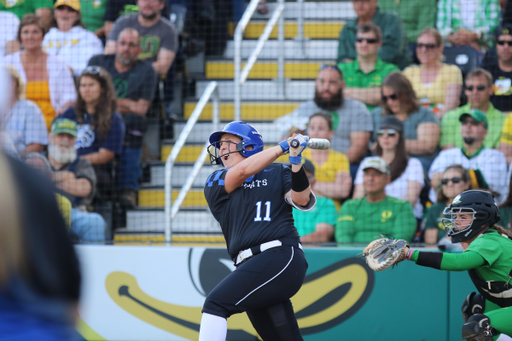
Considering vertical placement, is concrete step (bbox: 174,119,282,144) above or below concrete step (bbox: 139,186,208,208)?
Result: above

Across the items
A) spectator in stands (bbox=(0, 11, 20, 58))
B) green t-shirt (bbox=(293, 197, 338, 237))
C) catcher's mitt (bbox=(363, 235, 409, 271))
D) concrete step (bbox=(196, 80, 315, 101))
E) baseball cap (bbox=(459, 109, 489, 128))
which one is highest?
spectator in stands (bbox=(0, 11, 20, 58))

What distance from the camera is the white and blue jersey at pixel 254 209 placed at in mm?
3674

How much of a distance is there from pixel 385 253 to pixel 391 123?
2.83 m

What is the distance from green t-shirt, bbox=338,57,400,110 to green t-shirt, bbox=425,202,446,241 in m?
1.72

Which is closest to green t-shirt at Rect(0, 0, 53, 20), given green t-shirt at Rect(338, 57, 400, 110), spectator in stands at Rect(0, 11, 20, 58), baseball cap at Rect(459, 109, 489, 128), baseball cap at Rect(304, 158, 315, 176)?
spectator in stands at Rect(0, 11, 20, 58)

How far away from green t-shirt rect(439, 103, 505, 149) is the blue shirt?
11.7ft

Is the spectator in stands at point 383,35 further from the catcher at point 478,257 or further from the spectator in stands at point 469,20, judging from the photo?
the catcher at point 478,257

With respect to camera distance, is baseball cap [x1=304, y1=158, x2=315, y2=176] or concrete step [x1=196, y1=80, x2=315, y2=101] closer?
baseball cap [x1=304, y1=158, x2=315, y2=176]

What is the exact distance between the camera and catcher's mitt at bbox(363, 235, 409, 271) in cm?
362

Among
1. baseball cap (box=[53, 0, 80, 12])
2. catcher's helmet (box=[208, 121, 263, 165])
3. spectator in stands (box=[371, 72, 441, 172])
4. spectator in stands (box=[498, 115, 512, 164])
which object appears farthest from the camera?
baseball cap (box=[53, 0, 80, 12])

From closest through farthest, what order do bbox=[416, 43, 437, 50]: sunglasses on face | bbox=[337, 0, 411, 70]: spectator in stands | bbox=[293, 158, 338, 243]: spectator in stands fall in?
bbox=[293, 158, 338, 243]: spectator in stands, bbox=[416, 43, 437, 50]: sunglasses on face, bbox=[337, 0, 411, 70]: spectator in stands

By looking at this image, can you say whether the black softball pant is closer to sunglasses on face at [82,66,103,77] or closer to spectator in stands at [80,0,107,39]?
sunglasses on face at [82,66,103,77]

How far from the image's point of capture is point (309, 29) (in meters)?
8.28

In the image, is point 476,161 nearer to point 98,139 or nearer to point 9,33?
point 98,139
